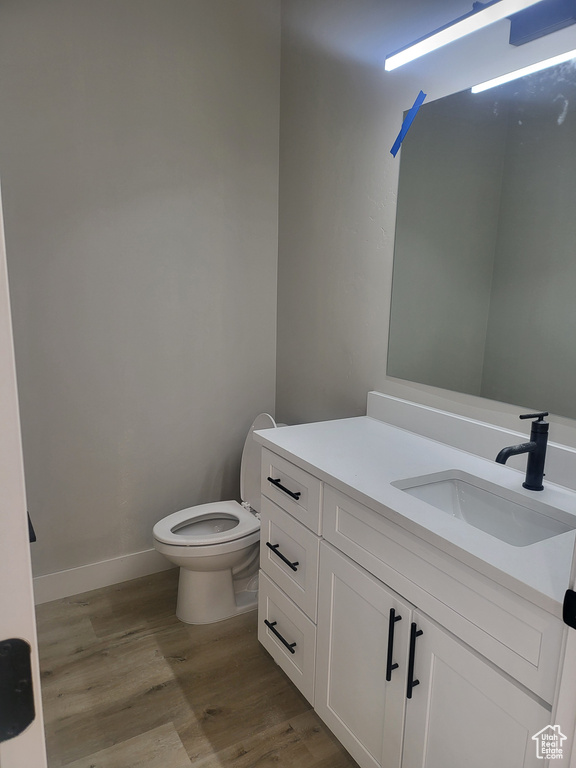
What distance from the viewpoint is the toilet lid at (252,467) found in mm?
2434

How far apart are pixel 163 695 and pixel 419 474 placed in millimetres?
1195

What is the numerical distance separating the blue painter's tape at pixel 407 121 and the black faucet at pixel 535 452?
1.07 metres

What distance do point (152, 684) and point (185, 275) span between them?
1.66 meters

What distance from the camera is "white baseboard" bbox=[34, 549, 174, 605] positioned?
238 centimetres

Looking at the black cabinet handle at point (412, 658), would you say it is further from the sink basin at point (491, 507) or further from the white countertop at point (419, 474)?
the sink basin at point (491, 507)

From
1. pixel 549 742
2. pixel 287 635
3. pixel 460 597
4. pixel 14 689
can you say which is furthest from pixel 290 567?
pixel 14 689

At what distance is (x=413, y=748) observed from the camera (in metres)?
1.26

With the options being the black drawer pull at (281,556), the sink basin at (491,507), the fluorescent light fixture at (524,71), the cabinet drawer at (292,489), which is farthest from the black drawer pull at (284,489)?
the fluorescent light fixture at (524,71)

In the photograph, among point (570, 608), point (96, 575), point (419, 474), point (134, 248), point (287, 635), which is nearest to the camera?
point (570, 608)

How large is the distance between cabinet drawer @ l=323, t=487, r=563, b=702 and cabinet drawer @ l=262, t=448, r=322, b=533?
0.12m

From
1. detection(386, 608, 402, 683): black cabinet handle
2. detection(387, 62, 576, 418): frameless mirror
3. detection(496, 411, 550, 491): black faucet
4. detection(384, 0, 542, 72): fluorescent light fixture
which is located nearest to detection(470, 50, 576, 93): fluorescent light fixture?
detection(387, 62, 576, 418): frameless mirror

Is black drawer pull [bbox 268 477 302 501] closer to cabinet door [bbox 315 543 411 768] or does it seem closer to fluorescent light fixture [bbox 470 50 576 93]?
cabinet door [bbox 315 543 411 768]

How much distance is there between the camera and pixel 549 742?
36.1 inches

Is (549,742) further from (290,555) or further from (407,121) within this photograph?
(407,121)
